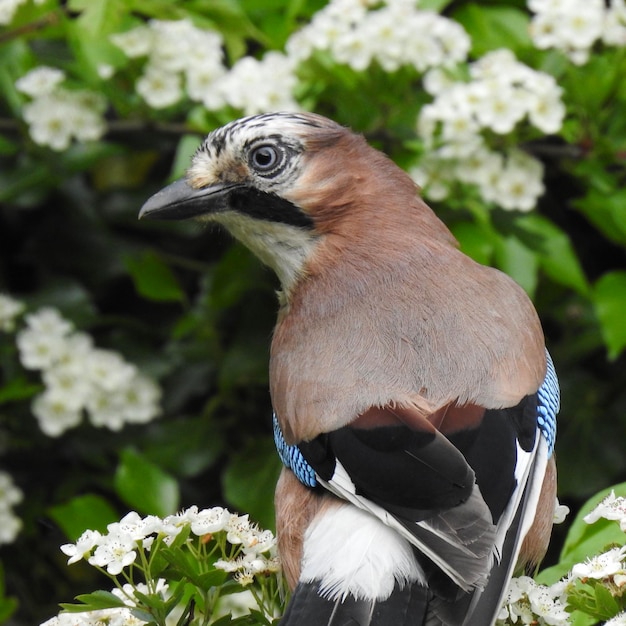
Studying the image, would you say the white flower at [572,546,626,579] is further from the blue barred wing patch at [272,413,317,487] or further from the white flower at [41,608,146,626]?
the white flower at [41,608,146,626]

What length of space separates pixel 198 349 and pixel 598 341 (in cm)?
102

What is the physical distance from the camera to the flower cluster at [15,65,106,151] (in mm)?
2871

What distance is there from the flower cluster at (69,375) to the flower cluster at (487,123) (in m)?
0.91

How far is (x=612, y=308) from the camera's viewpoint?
2.79 metres

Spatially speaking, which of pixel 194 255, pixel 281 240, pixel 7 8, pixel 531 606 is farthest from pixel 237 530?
pixel 194 255

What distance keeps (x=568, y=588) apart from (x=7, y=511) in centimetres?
185

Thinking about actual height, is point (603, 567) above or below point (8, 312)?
above

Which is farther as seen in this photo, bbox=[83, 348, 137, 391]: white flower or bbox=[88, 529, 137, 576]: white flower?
bbox=[83, 348, 137, 391]: white flower

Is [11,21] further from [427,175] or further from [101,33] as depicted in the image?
[427,175]

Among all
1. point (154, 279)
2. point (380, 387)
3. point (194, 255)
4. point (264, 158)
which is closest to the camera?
point (380, 387)

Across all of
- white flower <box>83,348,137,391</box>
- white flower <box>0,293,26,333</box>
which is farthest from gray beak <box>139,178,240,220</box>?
white flower <box>0,293,26,333</box>

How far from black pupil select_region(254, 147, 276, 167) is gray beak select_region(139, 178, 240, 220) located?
0.22 feet

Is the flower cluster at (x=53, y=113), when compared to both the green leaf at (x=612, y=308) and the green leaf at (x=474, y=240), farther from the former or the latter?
the green leaf at (x=612, y=308)

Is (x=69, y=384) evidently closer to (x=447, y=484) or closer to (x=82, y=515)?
(x=82, y=515)
